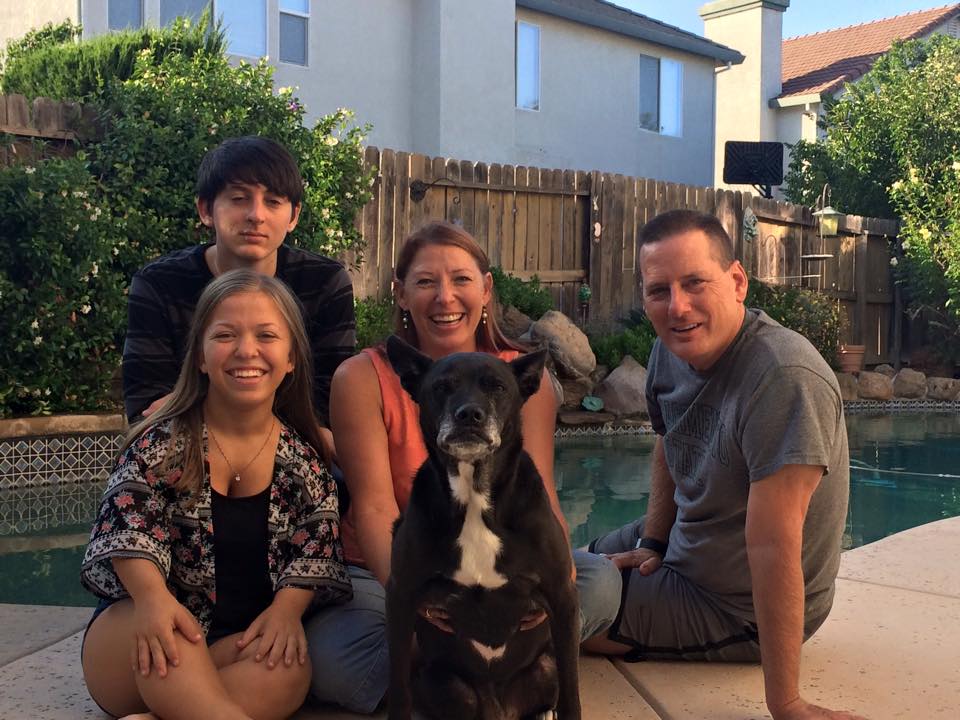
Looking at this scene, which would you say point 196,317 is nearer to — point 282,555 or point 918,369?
point 282,555

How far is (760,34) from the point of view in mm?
19250

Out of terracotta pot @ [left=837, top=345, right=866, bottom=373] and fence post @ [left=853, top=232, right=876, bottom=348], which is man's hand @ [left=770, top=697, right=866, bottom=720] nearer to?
terracotta pot @ [left=837, top=345, right=866, bottom=373]

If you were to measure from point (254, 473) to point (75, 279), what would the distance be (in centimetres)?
419

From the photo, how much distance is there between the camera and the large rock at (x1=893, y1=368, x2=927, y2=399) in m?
12.3

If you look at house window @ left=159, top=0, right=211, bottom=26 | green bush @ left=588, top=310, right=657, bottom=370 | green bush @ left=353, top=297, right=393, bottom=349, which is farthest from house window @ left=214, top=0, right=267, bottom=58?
green bush @ left=588, top=310, right=657, bottom=370

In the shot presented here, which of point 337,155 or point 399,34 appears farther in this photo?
point 399,34

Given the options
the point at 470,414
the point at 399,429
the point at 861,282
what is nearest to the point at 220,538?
the point at 399,429

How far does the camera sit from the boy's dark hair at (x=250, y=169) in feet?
10.1

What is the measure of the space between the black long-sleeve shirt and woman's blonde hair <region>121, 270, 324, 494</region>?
0.31m

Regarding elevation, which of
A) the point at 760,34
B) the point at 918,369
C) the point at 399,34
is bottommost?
the point at 918,369

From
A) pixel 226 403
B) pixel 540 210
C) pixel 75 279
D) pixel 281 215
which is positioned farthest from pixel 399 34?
pixel 226 403

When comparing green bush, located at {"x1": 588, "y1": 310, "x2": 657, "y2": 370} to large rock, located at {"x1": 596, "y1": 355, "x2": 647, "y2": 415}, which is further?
green bush, located at {"x1": 588, "y1": 310, "x2": 657, "y2": 370}

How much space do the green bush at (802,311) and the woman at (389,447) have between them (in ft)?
30.3

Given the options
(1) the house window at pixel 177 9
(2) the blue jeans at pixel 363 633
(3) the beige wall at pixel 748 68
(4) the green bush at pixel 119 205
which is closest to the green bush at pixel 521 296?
(4) the green bush at pixel 119 205
